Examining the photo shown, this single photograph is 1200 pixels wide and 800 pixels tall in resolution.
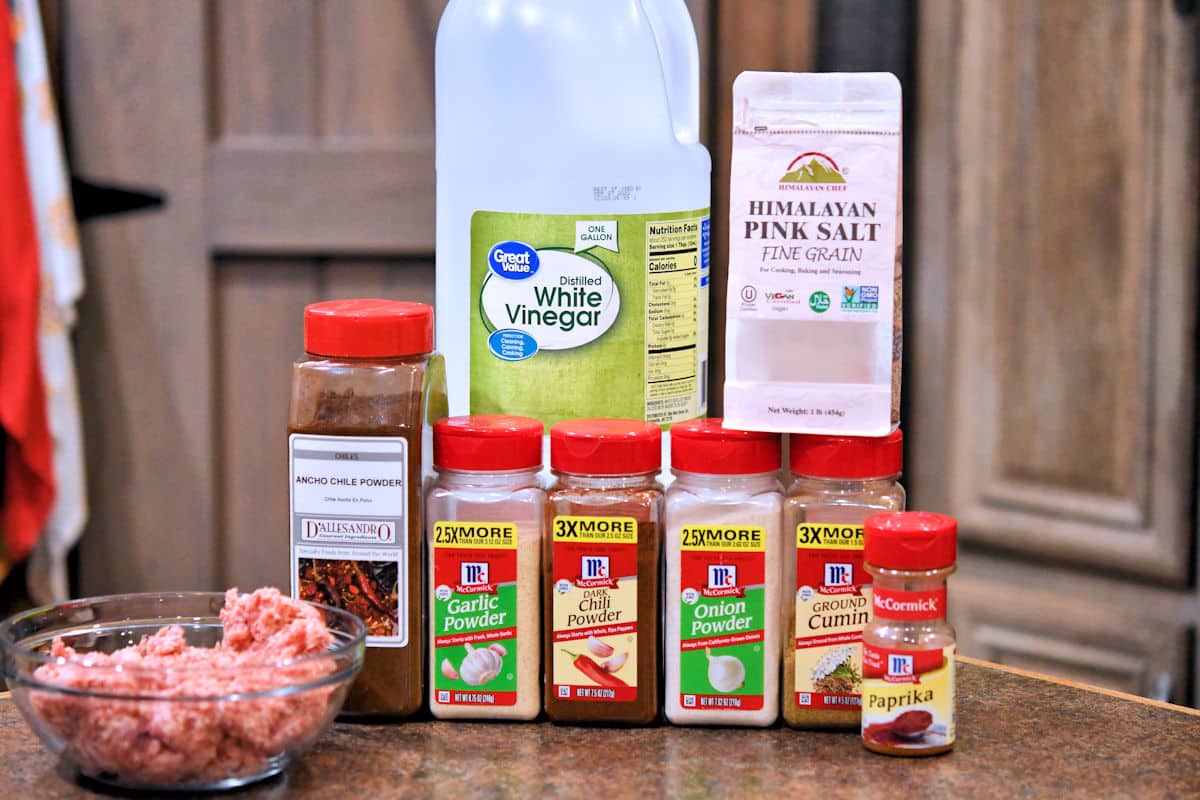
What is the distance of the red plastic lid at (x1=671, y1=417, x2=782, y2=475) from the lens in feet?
2.71

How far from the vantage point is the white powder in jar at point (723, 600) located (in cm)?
83

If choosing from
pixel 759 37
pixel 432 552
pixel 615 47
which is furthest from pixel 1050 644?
pixel 432 552

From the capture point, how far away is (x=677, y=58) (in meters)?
1.13

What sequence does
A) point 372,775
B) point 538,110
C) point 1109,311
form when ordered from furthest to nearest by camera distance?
point 1109,311
point 538,110
point 372,775

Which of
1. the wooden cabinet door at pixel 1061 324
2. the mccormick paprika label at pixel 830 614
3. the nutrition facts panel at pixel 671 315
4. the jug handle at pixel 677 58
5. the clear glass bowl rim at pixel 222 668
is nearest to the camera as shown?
the clear glass bowl rim at pixel 222 668

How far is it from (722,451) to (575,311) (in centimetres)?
15

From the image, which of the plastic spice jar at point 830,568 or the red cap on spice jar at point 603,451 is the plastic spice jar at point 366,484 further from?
the plastic spice jar at point 830,568

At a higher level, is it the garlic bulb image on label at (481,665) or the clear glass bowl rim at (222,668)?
the clear glass bowl rim at (222,668)

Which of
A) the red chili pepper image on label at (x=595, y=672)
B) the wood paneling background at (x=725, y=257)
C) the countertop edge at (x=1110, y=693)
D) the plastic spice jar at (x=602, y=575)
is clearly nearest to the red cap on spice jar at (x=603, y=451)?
the plastic spice jar at (x=602, y=575)

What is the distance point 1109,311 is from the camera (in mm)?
1832

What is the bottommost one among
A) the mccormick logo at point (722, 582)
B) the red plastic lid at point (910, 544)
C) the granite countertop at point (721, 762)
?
the granite countertop at point (721, 762)

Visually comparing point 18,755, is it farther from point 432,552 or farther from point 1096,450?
point 1096,450

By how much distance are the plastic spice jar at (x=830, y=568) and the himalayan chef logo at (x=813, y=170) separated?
0.46 ft

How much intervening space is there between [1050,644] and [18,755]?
144cm
